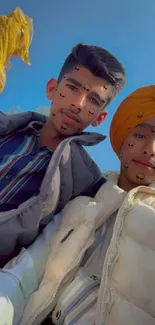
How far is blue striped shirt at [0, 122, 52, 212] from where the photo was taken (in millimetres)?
1420

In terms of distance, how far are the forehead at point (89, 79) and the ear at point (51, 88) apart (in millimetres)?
100

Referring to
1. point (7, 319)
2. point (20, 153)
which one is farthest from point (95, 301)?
point (20, 153)

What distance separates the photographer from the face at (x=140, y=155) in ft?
4.75

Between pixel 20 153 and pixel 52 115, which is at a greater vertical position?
pixel 52 115

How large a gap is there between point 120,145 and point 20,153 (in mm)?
449

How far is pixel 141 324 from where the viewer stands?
1031 mm

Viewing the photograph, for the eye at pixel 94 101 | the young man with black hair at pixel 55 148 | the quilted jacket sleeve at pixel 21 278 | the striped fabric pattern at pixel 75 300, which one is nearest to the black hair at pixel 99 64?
the young man with black hair at pixel 55 148

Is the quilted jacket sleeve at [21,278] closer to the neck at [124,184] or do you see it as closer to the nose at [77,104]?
the neck at [124,184]

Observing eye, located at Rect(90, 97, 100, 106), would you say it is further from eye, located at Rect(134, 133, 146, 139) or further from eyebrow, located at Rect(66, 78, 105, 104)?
eye, located at Rect(134, 133, 146, 139)

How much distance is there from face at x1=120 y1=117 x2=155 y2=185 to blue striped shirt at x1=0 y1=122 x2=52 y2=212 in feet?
1.08

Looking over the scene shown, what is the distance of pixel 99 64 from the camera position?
167 cm

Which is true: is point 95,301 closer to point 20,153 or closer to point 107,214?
point 107,214

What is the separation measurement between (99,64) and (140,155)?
0.49 m

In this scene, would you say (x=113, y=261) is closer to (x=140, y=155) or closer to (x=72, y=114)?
(x=140, y=155)
